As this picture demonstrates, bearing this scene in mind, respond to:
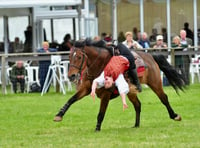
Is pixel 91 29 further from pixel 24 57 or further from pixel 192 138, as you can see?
pixel 192 138

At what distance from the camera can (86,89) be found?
12289 mm

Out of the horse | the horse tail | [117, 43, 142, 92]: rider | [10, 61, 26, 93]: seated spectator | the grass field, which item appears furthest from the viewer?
[10, 61, 26, 93]: seated spectator

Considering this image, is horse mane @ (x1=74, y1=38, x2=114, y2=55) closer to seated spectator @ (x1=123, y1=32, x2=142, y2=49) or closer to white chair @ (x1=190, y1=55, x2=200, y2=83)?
seated spectator @ (x1=123, y1=32, x2=142, y2=49)

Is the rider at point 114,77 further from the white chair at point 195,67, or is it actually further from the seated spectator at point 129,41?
the white chair at point 195,67

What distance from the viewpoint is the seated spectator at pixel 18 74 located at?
70.8ft

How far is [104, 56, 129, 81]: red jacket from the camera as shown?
1207 centimetres

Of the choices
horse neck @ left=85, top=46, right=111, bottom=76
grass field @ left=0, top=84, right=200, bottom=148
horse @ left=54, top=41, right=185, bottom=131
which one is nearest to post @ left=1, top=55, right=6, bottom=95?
grass field @ left=0, top=84, right=200, bottom=148

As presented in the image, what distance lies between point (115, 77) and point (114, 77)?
0.06 ft

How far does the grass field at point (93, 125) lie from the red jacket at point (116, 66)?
93 centimetres

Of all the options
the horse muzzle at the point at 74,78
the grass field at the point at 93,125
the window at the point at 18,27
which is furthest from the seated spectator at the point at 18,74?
the horse muzzle at the point at 74,78

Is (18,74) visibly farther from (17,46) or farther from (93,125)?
(93,125)

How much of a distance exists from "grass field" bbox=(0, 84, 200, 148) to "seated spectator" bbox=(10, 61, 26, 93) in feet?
5.39

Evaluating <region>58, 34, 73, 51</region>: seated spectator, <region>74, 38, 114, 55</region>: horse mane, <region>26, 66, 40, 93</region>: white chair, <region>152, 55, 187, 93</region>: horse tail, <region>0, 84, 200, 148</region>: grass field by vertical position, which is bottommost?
<region>0, 84, 200, 148</region>: grass field

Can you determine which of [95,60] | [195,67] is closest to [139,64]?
[95,60]
